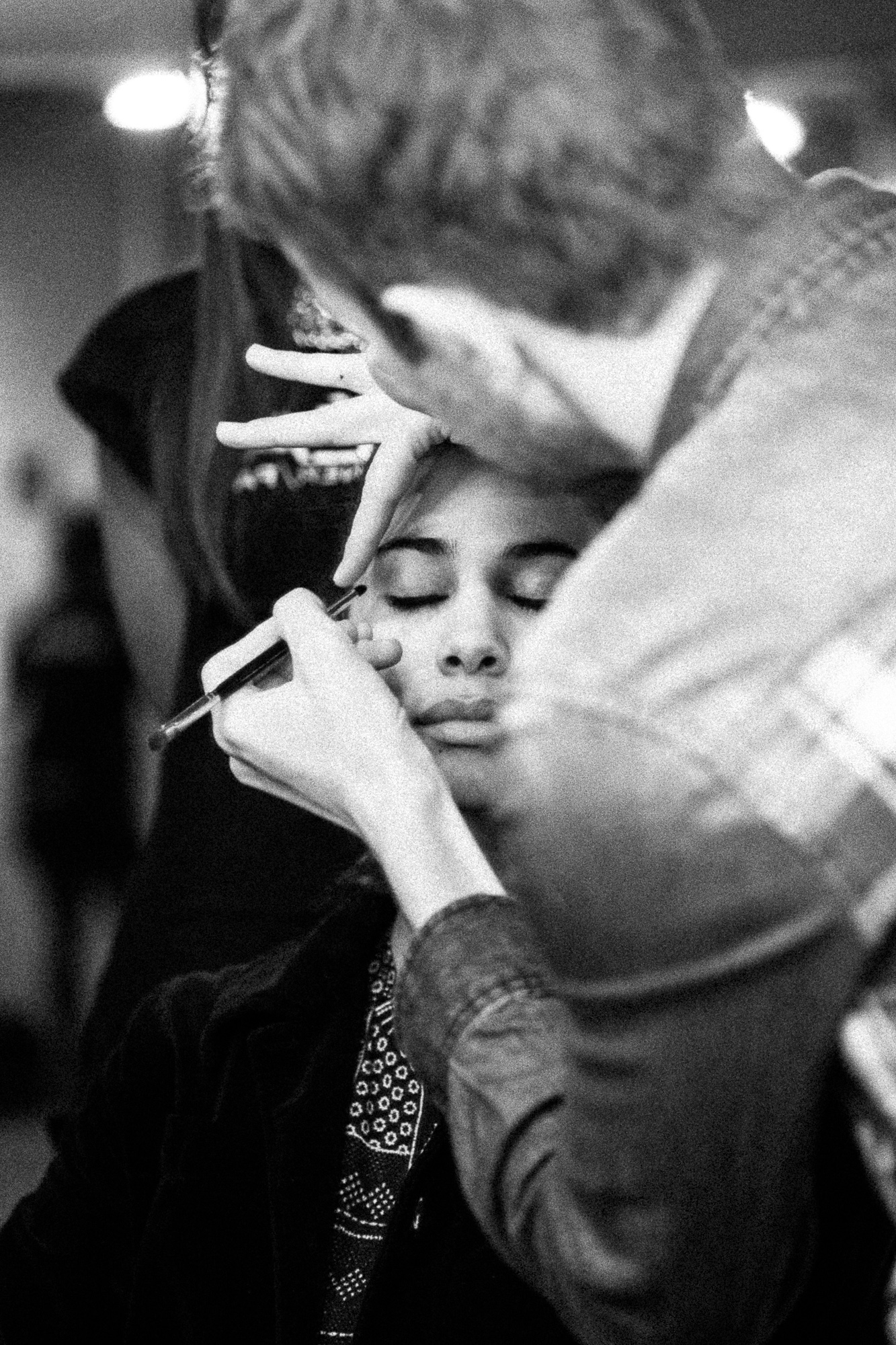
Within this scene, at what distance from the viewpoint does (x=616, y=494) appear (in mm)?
1159

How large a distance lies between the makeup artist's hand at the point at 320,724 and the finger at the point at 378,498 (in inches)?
3.6

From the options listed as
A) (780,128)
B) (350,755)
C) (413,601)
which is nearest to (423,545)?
(413,601)

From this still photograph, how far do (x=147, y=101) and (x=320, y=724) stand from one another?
771 mm

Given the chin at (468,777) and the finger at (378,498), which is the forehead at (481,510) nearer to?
the finger at (378,498)

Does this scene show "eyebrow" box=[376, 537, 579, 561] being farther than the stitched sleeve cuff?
Yes

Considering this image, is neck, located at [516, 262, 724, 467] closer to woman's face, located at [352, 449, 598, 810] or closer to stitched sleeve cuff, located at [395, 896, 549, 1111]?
stitched sleeve cuff, located at [395, 896, 549, 1111]

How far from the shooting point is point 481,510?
1223 mm

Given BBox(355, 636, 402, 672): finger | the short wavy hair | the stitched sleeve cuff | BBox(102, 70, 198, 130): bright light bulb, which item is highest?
BBox(102, 70, 198, 130): bright light bulb

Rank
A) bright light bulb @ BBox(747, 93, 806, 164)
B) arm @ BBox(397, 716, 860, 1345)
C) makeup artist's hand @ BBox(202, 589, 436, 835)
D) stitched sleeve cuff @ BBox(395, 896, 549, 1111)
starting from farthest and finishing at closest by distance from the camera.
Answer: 1. bright light bulb @ BBox(747, 93, 806, 164)
2. makeup artist's hand @ BBox(202, 589, 436, 835)
3. stitched sleeve cuff @ BBox(395, 896, 549, 1111)
4. arm @ BBox(397, 716, 860, 1345)

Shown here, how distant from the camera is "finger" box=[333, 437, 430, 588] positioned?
1.20 meters

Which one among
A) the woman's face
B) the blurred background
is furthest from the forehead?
the blurred background

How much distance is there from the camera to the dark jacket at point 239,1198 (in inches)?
44.5

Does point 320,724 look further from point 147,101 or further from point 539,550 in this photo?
point 147,101

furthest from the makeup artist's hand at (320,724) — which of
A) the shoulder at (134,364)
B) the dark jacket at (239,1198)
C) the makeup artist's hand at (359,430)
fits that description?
the shoulder at (134,364)
